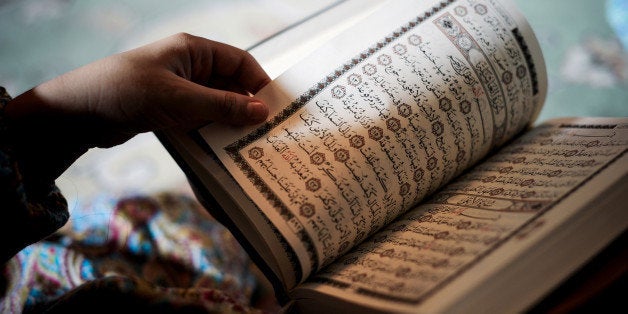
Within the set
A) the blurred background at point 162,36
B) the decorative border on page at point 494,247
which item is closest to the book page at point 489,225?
the decorative border on page at point 494,247

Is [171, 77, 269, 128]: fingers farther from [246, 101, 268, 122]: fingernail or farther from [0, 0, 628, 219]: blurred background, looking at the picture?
[0, 0, 628, 219]: blurred background

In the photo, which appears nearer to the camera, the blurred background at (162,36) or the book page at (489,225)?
the book page at (489,225)

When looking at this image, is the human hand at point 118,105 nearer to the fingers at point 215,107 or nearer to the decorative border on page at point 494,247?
the fingers at point 215,107

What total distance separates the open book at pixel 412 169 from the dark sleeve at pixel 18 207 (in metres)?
0.13

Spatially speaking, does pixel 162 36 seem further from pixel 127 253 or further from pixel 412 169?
pixel 412 169

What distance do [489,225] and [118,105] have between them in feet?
1.15

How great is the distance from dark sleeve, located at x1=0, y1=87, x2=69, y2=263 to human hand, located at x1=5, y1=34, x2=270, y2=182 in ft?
0.06

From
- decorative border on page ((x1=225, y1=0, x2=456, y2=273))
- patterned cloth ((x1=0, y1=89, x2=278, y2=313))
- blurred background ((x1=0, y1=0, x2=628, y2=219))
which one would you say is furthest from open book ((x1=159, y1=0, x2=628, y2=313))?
blurred background ((x1=0, y1=0, x2=628, y2=219))

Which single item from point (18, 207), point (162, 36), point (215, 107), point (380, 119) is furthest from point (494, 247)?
point (162, 36)

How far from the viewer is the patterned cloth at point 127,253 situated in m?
0.47

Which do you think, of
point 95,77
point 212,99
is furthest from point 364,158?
point 95,77

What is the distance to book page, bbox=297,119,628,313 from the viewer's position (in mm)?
358

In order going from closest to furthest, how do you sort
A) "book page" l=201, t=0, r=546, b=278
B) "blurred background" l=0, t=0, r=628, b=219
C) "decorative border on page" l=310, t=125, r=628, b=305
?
1. "decorative border on page" l=310, t=125, r=628, b=305
2. "book page" l=201, t=0, r=546, b=278
3. "blurred background" l=0, t=0, r=628, b=219

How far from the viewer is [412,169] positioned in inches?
19.0
